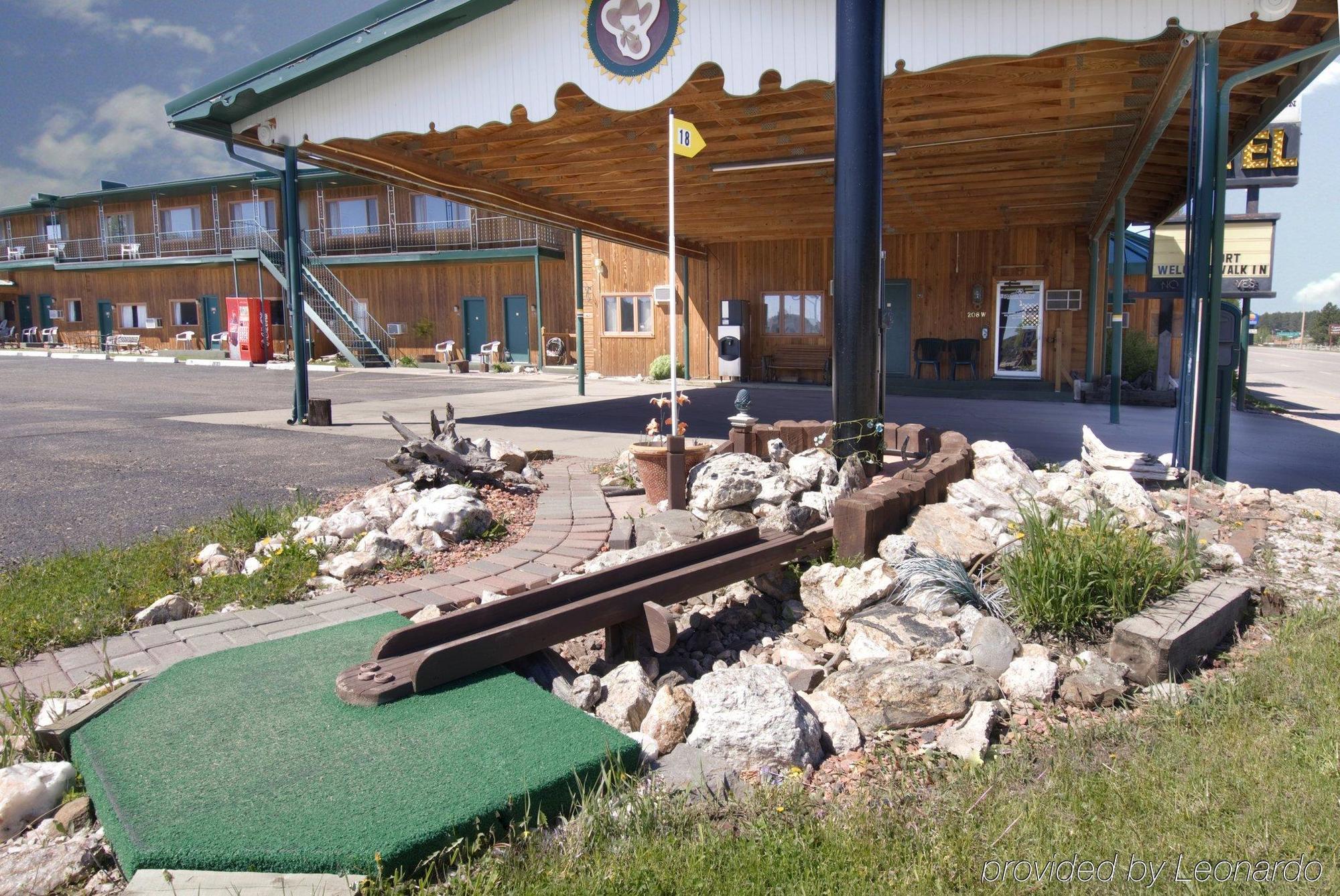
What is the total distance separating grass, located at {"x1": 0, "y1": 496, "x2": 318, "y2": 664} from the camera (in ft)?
11.8

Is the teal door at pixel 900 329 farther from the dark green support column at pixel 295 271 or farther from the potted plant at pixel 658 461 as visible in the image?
the potted plant at pixel 658 461

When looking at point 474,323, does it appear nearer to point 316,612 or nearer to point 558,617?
point 316,612

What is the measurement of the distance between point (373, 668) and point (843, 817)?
160 centimetres

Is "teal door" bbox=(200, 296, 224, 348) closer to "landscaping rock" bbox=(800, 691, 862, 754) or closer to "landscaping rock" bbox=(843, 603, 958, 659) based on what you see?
"landscaping rock" bbox=(843, 603, 958, 659)

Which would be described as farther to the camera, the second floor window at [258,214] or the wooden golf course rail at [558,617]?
the second floor window at [258,214]

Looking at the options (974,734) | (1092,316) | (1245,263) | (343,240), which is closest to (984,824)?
(974,734)

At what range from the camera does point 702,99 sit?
8.32m

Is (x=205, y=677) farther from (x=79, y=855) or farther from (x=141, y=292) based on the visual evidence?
(x=141, y=292)

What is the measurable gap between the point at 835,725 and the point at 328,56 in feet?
28.3

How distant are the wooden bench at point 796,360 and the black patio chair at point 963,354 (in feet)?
8.35

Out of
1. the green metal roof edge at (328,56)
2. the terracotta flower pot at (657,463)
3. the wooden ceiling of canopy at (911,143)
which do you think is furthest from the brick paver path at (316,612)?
the green metal roof edge at (328,56)

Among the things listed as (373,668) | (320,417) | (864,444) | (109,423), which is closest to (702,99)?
(864,444)

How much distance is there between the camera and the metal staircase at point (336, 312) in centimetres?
2652

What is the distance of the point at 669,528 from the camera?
15.9ft
